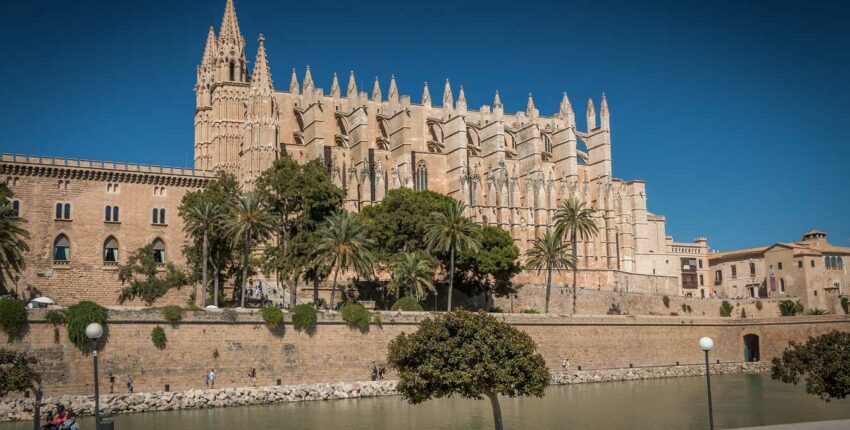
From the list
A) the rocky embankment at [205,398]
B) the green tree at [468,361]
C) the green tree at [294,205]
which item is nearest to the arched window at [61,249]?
the green tree at [294,205]

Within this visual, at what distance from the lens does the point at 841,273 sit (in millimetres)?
73625

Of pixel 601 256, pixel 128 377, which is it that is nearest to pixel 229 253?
pixel 128 377

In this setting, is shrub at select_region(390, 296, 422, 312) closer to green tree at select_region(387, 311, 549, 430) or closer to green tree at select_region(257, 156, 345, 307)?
green tree at select_region(257, 156, 345, 307)

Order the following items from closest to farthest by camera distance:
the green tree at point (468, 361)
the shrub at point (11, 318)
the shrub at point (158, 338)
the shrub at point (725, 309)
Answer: the green tree at point (468, 361) → the shrub at point (11, 318) → the shrub at point (158, 338) → the shrub at point (725, 309)

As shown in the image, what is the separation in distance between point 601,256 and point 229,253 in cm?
3612

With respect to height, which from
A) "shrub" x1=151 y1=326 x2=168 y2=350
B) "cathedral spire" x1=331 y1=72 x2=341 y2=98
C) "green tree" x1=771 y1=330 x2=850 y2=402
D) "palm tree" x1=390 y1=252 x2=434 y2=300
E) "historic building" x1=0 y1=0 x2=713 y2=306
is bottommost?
"green tree" x1=771 y1=330 x2=850 y2=402

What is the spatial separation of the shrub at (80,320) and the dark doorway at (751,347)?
136ft

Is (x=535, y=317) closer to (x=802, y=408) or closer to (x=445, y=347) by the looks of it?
(x=802, y=408)

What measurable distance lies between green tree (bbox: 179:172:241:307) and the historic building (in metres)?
3.77

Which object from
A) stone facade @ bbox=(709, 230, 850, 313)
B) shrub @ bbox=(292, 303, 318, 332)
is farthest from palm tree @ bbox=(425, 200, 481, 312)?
stone facade @ bbox=(709, 230, 850, 313)

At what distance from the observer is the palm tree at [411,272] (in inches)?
1943

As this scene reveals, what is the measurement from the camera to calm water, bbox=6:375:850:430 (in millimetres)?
31344

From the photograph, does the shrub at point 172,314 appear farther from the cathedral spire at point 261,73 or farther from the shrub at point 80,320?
the cathedral spire at point 261,73

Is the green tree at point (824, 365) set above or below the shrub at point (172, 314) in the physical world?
below
